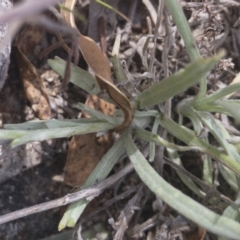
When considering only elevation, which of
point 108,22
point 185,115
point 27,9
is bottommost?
point 185,115

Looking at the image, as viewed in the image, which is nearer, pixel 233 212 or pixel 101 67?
pixel 233 212

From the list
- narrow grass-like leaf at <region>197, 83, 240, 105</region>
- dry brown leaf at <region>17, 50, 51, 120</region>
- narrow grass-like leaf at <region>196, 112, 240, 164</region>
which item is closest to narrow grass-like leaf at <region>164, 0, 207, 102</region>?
narrow grass-like leaf at <region>197, 83, 240, 105</region>

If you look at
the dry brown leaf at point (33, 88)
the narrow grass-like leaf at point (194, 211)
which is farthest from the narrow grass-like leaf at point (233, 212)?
the dry brown leaf at point (33, 88)

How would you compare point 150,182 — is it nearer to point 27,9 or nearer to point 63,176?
point 63,176

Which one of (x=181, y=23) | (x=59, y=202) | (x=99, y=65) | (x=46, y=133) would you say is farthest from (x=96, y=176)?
(x=181, y=23)

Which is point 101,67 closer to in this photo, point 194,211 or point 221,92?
point 221,92

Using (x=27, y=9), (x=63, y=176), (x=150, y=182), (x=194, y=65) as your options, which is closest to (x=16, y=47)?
(x=63, y=176)

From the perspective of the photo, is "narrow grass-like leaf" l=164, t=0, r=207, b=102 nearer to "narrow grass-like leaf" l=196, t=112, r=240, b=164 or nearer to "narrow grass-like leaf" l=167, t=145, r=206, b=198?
"narrow grass-like leaf" l=196, t=112, r=240, b=164

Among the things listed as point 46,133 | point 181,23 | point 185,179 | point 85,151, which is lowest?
point 185,179
